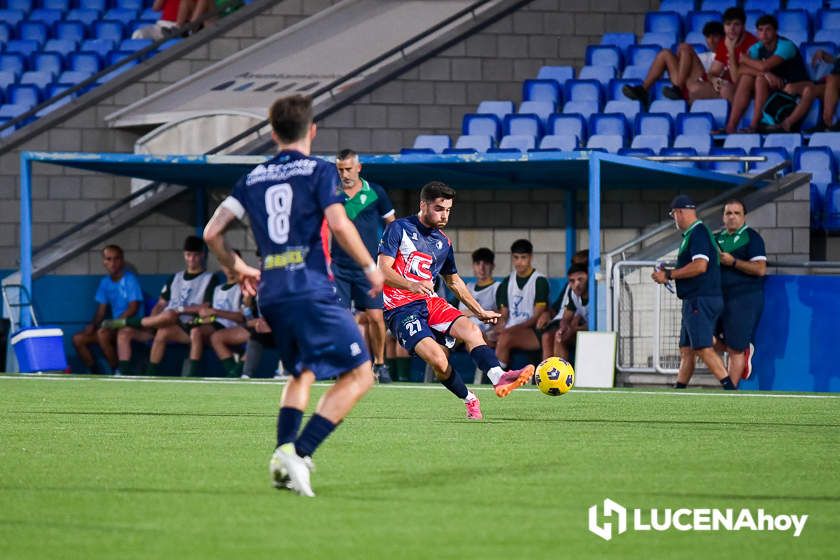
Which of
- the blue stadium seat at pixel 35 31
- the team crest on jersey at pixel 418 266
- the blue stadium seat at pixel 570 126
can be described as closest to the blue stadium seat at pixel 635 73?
the blue stadium seat at pixel 570 126

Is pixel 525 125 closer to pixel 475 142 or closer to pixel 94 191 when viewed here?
pixel 475 142

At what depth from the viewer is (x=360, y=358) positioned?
7176 millimetres

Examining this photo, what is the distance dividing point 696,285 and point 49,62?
1284cm

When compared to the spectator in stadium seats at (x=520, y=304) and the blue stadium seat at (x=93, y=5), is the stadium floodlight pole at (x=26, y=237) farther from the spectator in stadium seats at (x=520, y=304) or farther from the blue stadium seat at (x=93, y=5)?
the blue stadium seat at (x=93, y=5)

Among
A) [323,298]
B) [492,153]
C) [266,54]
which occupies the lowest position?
[323,298]

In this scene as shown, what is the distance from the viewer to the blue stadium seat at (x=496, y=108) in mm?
20156

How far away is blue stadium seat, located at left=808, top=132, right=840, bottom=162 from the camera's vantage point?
1833 centimetres

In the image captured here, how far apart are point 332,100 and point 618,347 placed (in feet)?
19.3

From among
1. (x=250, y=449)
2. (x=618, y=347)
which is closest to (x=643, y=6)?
(x=618, y=347)

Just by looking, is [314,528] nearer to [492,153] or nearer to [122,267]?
[492,153]

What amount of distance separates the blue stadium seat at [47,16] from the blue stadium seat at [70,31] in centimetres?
33

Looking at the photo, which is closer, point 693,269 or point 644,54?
point 693,269

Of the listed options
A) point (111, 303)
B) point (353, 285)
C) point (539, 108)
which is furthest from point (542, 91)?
point (111, 303)

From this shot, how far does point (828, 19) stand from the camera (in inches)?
806
